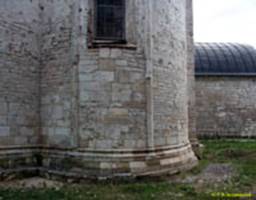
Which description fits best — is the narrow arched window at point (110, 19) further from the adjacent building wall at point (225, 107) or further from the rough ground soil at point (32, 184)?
the adjacent building wall at point (225, 107)

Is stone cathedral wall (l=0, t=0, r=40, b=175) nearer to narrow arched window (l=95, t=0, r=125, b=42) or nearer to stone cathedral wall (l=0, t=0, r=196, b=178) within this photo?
stone cathedral wall (l=0, t=0, r=196, b=178)

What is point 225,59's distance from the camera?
1691cm

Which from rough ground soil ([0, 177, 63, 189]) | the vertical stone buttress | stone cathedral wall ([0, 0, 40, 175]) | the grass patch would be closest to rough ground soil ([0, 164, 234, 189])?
rough ground soil ([0, 177, 63, 189])

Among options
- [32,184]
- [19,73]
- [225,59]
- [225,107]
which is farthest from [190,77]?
[225,59]

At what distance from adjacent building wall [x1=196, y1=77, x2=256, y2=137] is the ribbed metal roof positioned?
1.62ft

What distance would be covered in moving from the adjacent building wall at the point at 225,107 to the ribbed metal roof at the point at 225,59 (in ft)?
1.62

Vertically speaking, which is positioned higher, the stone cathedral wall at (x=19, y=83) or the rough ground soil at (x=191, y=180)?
the stone cathedral wall at (x=19, y=83)

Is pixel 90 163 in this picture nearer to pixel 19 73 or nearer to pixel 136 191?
pixel 136 191

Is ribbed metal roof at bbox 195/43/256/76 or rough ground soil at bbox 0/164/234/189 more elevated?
ribbed metal roof at bbox 195/43/256/76

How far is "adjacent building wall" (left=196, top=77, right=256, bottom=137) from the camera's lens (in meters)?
15.8

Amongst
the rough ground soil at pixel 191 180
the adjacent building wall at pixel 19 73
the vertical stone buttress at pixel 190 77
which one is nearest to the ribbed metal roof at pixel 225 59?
the vertical stone buttress at pixel 190 77

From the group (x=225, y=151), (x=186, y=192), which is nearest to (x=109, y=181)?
(x=186, y=192)

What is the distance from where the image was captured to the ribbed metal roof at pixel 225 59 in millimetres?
16219

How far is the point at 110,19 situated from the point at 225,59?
11.6 m
